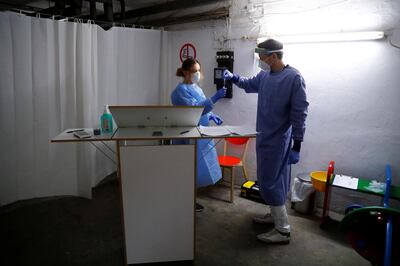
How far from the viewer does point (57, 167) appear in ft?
9.64

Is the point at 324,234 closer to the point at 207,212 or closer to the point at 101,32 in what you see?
the point at 207,212

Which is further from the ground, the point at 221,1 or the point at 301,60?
the point at 221,1

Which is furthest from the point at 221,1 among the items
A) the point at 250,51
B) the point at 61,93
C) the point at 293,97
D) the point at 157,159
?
the point at 157,159

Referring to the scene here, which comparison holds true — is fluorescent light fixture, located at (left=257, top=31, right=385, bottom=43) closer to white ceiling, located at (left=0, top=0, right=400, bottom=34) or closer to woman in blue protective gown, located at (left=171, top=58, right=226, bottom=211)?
white ceiling, located at (left=0, top=0, right=400, bottom=34)

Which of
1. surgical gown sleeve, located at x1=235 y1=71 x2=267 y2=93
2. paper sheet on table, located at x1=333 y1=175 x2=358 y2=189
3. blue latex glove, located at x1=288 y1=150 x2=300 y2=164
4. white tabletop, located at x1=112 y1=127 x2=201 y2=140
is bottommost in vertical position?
paper sheet on table, located at x1=333 y1=175 x2=358 y2=189

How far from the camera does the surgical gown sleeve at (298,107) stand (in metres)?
2.08

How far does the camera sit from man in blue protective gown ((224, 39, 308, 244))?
2137 mm

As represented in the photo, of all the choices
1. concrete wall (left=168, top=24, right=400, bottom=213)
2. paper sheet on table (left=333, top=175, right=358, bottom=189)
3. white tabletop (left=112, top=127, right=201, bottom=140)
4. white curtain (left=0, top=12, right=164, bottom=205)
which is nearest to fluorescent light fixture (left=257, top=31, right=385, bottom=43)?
concrete wall (left=168, top=24, right=400, bottom=213)

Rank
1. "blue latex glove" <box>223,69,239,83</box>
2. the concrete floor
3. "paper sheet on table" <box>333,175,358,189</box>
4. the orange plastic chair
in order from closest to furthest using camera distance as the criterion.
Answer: the concrete floor < "paper sheet on table" <box>333,175,358,189</box> < "blue latex glove" <box>223,69,239,83</box> < the orange plastic chair

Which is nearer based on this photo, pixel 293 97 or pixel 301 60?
pixel 293 97

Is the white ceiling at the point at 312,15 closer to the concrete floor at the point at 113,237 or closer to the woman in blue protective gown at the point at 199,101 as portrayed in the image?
the woman in blue protective gown at the point at 199,101

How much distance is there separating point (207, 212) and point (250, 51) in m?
1.70

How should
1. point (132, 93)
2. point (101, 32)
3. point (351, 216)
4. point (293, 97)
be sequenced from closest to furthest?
point (351, 216)
point (293, 97)
point (101, 32)
point (132, 93)

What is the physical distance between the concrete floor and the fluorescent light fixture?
160 centimetres
